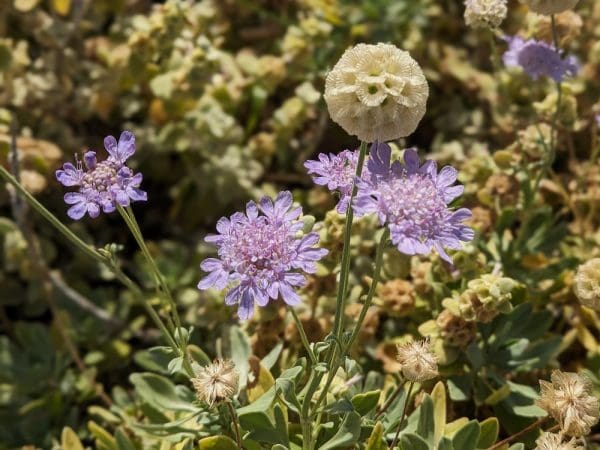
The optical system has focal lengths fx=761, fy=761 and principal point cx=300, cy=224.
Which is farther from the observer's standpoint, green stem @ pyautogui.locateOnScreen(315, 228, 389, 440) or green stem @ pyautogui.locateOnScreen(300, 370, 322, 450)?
green stem @ pyautogui.locateOnScreen(300, 370, 322, 450)

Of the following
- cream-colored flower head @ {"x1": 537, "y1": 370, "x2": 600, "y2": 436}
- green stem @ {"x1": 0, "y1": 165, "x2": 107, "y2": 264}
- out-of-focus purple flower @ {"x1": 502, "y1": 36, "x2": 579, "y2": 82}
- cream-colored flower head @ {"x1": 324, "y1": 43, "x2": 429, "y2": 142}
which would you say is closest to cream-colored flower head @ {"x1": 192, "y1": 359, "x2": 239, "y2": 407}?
green stem @ {"x1": 0, "y1": 165, "x2": 107, "y2": 264}

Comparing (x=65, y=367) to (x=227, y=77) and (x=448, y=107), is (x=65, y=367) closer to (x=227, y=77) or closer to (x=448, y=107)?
(x=227, y=77)

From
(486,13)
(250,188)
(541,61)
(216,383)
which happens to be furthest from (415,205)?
(250,188)

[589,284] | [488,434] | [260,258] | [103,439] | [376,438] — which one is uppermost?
[260,258]

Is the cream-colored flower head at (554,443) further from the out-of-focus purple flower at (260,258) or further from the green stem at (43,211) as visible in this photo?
the green stem at (43,211)

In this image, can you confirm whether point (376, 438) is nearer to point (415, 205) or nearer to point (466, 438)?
point (466, 438)

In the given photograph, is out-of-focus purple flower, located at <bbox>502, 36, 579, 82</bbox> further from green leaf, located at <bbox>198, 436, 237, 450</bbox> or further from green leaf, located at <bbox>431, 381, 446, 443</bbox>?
green leaf, located at <bbox>198, 436, 237, 450</bbox>

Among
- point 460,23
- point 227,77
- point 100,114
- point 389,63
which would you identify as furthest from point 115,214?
point 389,63
